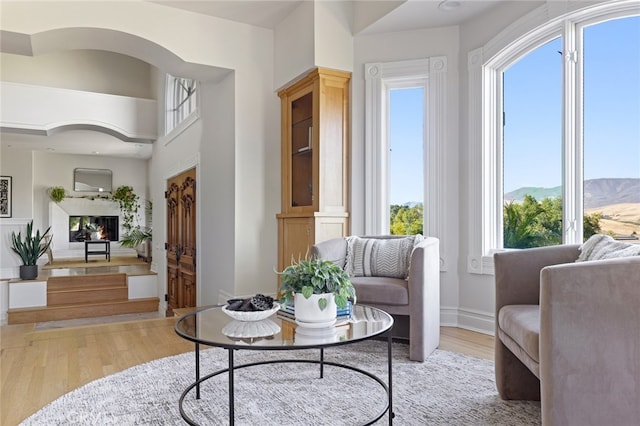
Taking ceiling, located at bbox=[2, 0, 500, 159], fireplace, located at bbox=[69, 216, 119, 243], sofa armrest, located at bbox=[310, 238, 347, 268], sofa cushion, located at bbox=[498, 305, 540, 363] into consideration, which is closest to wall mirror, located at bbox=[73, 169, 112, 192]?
fireplace, located at bbox=[69, 216, 119, 243]

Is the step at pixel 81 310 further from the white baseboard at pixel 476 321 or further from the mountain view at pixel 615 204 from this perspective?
Result: the mountain view at pixel 615 204

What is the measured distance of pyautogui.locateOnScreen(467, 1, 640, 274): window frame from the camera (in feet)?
10.2

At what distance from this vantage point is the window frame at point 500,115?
3.12m

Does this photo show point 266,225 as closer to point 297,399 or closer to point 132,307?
point 297,399

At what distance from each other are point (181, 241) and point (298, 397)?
455 cm

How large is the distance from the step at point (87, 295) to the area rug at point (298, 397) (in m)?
5.62

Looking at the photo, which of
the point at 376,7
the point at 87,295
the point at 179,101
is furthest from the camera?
the point at 87,295

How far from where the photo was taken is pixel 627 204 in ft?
9.48

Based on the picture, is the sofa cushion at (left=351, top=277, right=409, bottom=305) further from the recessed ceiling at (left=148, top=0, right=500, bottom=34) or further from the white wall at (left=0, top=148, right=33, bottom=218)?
the white wall at (left=0, top=148, right=33, bottom=218)

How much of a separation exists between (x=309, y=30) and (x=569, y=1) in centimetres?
204

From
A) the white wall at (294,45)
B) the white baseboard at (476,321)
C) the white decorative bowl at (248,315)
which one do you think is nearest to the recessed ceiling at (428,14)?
the white wall at (294,45)

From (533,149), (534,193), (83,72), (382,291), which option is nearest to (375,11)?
(533,149)

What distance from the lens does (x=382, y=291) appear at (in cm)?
298

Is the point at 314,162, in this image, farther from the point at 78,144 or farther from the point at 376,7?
the point at 78,144
